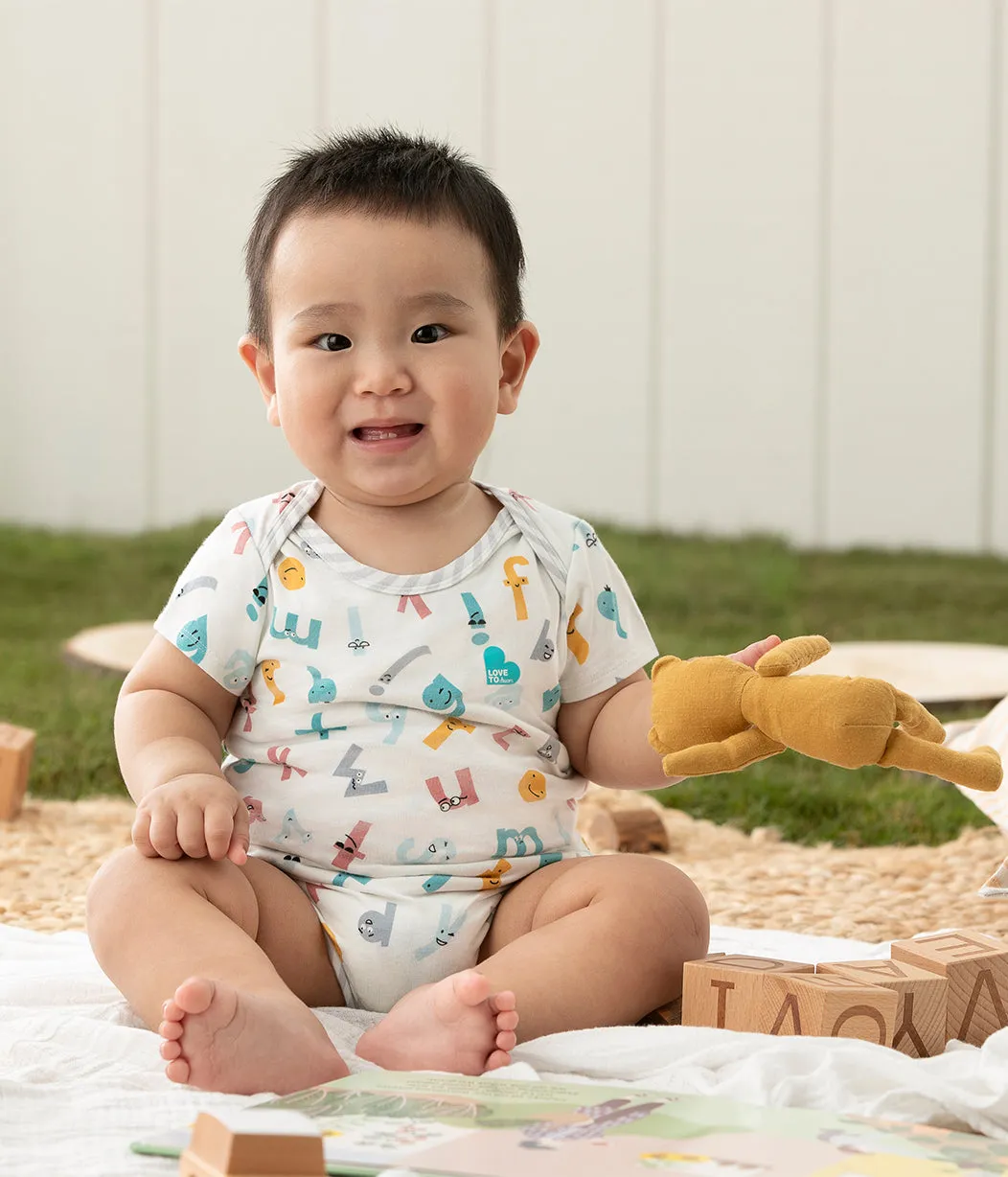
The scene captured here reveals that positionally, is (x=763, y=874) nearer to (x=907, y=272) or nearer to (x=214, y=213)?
(x=907, y=272)

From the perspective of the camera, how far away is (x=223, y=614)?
3.19 feet

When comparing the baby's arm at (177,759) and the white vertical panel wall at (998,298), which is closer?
the baby's arm at (177,759)

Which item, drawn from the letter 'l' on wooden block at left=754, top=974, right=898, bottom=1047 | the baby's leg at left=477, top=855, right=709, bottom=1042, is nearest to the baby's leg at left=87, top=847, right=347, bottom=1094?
the baby's leg at left=477, top=855, right=709, bottom=1042

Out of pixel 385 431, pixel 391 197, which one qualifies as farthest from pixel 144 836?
pixel 391 197

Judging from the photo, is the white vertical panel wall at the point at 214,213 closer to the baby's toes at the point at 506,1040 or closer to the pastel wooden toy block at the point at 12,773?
the pastel wooden toy block at the point at 12,773

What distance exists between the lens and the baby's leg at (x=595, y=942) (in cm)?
83

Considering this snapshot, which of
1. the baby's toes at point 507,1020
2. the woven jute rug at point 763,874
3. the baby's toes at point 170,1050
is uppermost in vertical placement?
the baby's toes at point 170,1050

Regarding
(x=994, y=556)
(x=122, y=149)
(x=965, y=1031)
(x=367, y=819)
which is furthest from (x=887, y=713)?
(x=122, y=149)

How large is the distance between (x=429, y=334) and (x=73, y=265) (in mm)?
2981

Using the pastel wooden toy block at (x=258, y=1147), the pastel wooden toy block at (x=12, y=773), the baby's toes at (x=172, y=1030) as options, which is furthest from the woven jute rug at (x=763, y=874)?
the pastel wooden toy block at (x=258, y=1147)

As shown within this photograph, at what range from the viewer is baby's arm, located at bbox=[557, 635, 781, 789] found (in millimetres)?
965

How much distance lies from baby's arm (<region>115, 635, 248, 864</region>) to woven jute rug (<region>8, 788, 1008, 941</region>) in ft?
0.93

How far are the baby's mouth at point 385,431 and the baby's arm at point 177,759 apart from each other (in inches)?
7.1

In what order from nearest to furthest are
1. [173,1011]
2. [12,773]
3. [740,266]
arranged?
[173,1011] → [12,773] → [740,266]
